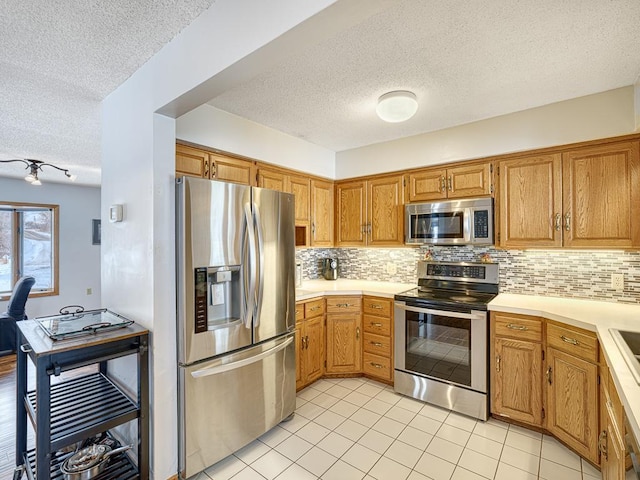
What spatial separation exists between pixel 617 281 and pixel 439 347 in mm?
1390

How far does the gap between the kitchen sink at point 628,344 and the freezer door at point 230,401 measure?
1.89 meters

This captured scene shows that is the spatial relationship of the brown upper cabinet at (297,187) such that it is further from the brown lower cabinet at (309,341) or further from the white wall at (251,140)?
the brown lower cabinet at (309,341)

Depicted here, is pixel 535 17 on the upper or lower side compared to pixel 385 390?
upper

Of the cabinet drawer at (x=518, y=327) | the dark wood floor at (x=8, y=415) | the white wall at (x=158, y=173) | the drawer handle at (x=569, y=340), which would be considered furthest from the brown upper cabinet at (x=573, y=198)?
the dark wood floor at (x=8, y=415)

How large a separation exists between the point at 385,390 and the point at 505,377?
3.38ft

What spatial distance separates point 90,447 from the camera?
1.86 m

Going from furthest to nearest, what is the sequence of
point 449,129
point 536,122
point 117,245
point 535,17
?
point 449,129 → point 536,122 → point 117,245 → point 535,17

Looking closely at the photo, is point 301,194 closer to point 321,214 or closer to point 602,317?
point 321,214

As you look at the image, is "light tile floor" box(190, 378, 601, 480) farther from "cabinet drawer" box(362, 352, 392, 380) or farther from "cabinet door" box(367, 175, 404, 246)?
"cabinet door" box(367, 175, 404, 246)

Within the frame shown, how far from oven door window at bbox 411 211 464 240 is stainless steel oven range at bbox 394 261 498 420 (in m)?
0.35

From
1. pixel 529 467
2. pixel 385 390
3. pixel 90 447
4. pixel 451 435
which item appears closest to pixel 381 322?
pixel 385 390

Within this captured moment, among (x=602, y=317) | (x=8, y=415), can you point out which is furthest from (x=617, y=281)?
(x=8, y=415)

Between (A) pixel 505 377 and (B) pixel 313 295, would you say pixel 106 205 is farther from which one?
(A) pixel 505 377

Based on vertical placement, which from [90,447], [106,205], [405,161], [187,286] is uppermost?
[405,161]
